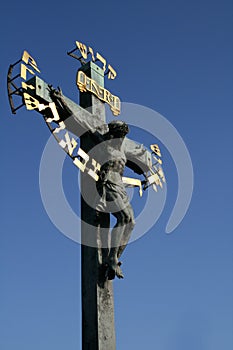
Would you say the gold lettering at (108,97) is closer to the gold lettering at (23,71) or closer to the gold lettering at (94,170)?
the gold lettering at (94,170)

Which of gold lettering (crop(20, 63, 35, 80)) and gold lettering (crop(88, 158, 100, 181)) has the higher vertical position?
gold lettering (crop(20, 63, 35, 80))

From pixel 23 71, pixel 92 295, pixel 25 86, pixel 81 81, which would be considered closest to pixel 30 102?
pixel 25 86

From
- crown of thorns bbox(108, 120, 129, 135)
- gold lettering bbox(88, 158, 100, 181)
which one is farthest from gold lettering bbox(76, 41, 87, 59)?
gold lettering bbox(88, 158, 100, 181)

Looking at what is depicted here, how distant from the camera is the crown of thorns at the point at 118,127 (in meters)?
7.86

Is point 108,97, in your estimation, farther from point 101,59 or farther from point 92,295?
point 92,295

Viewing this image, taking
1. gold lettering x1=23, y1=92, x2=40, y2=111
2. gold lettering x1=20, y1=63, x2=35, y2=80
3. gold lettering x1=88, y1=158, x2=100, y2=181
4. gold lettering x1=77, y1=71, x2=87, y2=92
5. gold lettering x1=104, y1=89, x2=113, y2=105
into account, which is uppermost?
gold lettering x1=104, y1=89, x2=113, y2=105

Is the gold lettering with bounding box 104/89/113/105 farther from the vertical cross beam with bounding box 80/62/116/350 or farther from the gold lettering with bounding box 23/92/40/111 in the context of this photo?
the gold lettering with bounding box 23/92/40/111

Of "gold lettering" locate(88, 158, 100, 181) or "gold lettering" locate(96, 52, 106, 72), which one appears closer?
"gold lettering" locate(88, 158, 100, 181)

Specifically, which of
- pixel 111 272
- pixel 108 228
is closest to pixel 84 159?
pixel 108 228

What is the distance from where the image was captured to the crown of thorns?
7.86m

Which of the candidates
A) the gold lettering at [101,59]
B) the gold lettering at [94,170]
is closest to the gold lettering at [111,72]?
the gold lettering at [101,59]

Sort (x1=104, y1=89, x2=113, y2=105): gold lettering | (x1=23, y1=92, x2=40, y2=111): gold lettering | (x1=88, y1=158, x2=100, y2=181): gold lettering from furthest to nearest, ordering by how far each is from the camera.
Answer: (x1=104, y1=89, x2=113, y2=105): gold lettering, (x1=88, y1=158, x2=100, y2=181): gold lettering, (x1=23, y1=92, x2=40, y2=111): gold lettering

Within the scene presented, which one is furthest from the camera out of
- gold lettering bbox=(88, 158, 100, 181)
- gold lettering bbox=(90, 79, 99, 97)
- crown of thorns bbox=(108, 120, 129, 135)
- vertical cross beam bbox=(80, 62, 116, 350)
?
gold lettering bbox=(90, 79, 99, 97)

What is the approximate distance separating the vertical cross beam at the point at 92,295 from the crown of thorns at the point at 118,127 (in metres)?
0.32
